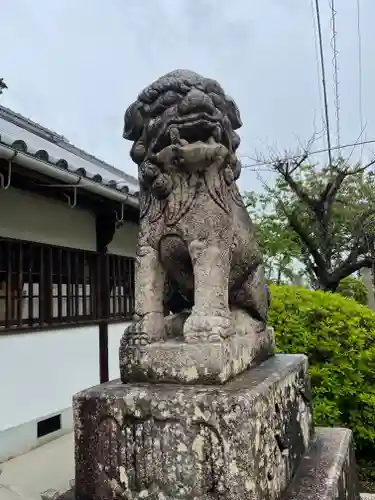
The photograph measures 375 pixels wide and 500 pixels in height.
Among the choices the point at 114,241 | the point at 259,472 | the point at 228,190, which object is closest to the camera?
the point at 259,472

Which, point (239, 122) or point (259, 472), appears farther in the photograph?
point (239, 122)

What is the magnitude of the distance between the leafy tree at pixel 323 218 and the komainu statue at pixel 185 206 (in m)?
12.3

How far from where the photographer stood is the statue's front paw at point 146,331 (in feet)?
6.72

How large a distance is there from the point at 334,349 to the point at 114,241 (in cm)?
371

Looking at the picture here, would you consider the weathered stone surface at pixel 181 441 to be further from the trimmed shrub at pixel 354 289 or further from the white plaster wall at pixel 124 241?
the trimmed shrub at pixel 354 289

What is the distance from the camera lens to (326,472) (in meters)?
2.13

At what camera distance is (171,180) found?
84.4 inches

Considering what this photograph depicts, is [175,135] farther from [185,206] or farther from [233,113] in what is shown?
[233,113]

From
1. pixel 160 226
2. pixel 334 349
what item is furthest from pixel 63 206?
pixel 160 226

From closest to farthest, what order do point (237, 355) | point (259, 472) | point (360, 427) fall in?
point (259, 472), point (237, 355), point (360, 427)

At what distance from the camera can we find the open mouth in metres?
2.05

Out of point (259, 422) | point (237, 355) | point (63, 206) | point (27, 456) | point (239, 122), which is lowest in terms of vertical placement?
point (27, 456)

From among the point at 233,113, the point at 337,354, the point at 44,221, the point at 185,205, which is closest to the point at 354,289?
the point at 337,354

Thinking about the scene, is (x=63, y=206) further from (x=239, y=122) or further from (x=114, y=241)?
(x=239, y=122)
